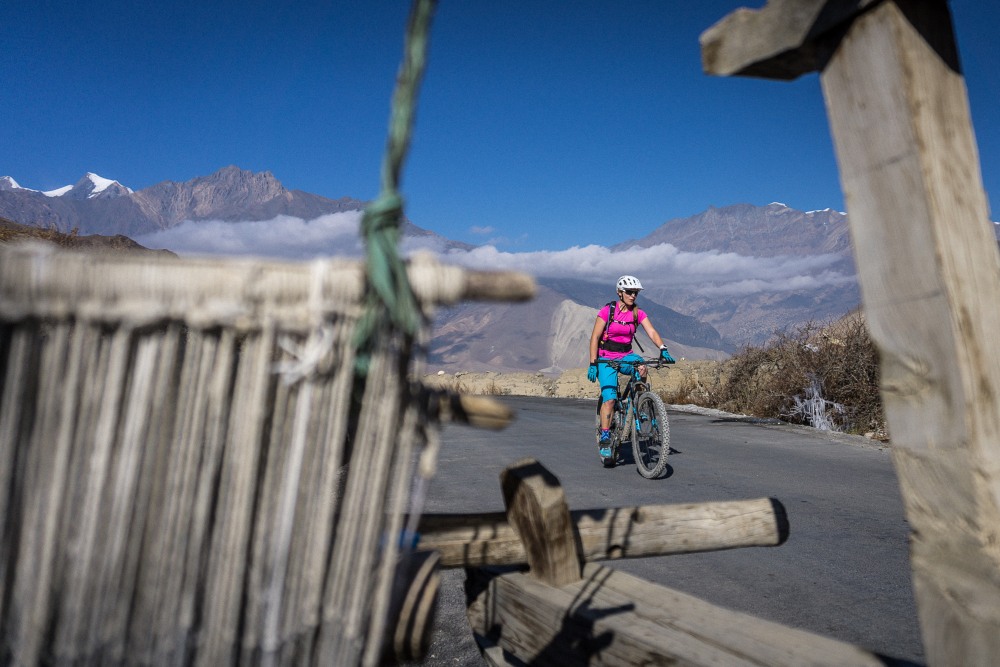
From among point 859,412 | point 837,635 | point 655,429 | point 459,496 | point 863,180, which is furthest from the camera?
point 859,412

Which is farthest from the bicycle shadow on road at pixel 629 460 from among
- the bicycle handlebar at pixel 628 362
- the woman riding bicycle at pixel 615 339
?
the bicycle handlebar at pixel 628 362

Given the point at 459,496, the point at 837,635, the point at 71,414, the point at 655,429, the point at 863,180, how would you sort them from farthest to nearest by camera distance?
the point at 655,429
the point at 459,496
the point at 837,635
the point at 863,180
the point at 71,414

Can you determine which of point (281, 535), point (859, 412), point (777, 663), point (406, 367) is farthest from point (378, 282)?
point (859, 412)

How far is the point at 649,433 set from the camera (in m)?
7.44

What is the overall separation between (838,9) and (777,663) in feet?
4.45

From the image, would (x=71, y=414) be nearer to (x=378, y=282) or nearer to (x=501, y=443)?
(x=378, y=282)

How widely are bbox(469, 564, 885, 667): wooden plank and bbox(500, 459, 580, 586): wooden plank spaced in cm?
4

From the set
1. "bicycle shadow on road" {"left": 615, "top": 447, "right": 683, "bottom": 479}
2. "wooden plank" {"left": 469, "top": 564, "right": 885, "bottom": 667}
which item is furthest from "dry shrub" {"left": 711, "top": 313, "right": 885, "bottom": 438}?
"wooden plank" {"left": 469, "top": 564, "right": 885, "bottom": 667}

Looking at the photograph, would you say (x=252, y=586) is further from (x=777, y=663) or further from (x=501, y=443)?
(x=501, y=443)

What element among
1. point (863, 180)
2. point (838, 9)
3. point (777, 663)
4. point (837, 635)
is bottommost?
point (837, 635)

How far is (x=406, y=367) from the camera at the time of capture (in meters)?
0.98

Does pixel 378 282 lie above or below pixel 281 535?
above

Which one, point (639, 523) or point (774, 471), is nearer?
point (639, 523)

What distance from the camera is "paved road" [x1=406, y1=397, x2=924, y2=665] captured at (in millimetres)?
3863
